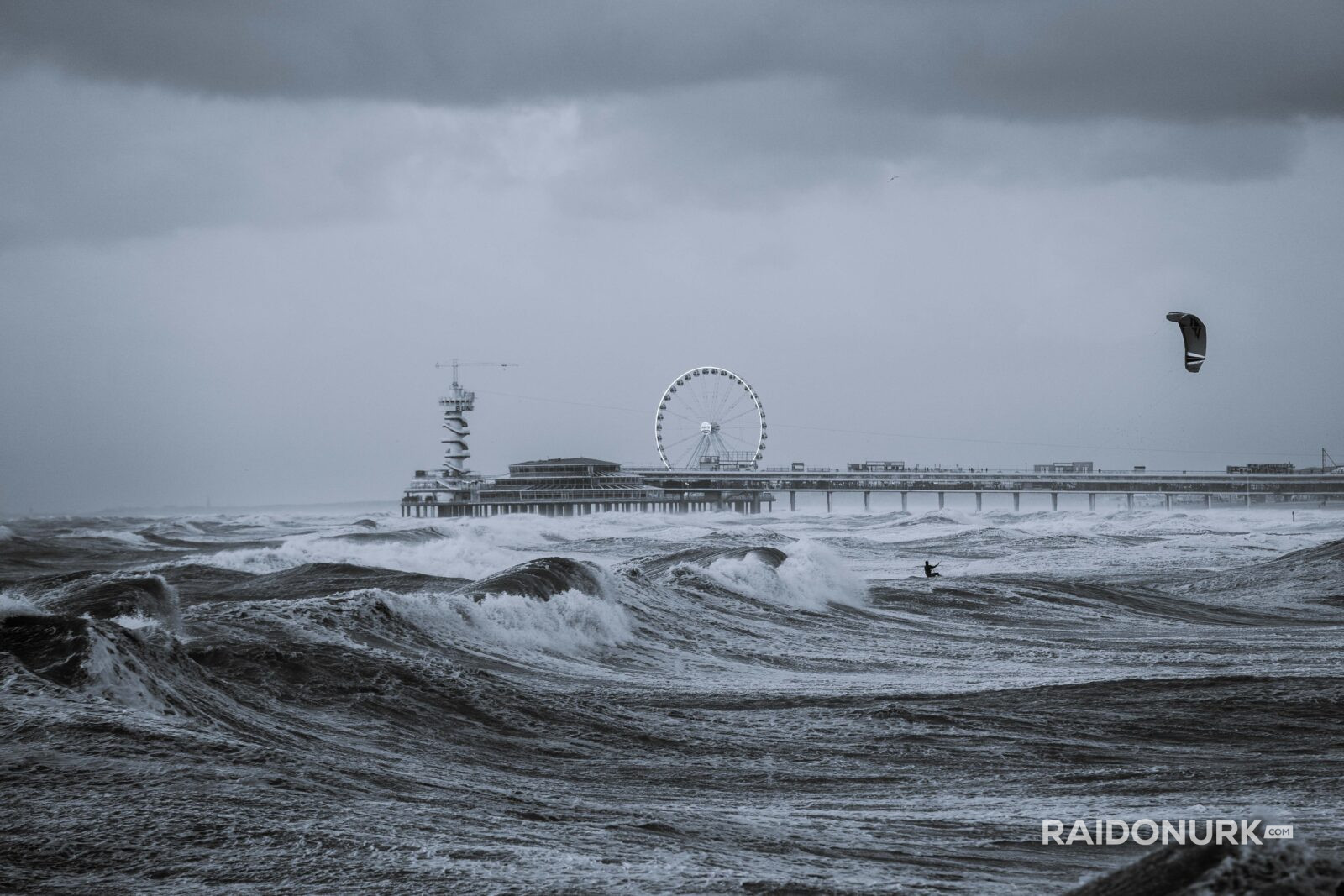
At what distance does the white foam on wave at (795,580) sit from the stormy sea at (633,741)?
A: 1.71 m

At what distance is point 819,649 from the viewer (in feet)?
59.1

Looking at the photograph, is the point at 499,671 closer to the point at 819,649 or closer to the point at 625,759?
the point at 625,759

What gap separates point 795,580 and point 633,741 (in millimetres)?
17069

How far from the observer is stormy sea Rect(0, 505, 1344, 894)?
5.54 m

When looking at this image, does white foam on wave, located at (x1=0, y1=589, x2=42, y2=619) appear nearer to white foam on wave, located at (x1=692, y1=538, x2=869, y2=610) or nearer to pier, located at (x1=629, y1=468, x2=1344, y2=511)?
white foam on wave, located at (x1=692, y1=538, x2=869, y2=610)

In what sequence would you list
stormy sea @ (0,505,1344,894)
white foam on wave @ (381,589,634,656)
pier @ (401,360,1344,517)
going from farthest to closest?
pier @ (401,360,1344,517) → white foam on wave @ (381,589,634,656) → stormy sea @ (0,505,1344,894)

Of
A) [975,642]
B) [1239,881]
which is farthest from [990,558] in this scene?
[1239,881]

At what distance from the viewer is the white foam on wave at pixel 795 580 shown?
2556cm

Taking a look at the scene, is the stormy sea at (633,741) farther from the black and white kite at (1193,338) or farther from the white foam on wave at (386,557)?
the white foam on wave at (386,557)

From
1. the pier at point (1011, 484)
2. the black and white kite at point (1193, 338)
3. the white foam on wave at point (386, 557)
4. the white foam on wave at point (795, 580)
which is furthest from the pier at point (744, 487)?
the black and white kite at point (1193, 338)

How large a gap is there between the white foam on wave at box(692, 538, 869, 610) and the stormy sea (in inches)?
67.3

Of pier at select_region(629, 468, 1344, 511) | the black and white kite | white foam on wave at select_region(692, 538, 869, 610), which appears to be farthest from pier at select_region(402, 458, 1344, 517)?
the black and white kite

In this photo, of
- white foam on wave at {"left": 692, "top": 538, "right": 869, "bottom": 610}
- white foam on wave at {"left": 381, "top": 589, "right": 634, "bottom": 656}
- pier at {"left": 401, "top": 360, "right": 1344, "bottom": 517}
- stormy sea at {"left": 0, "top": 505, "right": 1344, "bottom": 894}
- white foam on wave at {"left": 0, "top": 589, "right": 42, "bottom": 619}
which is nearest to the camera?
stormy sea at {"left": 0, "top": 505, "right": 1344, "bottom": 894}

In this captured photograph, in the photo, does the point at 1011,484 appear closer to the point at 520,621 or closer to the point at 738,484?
the point at 738,484
